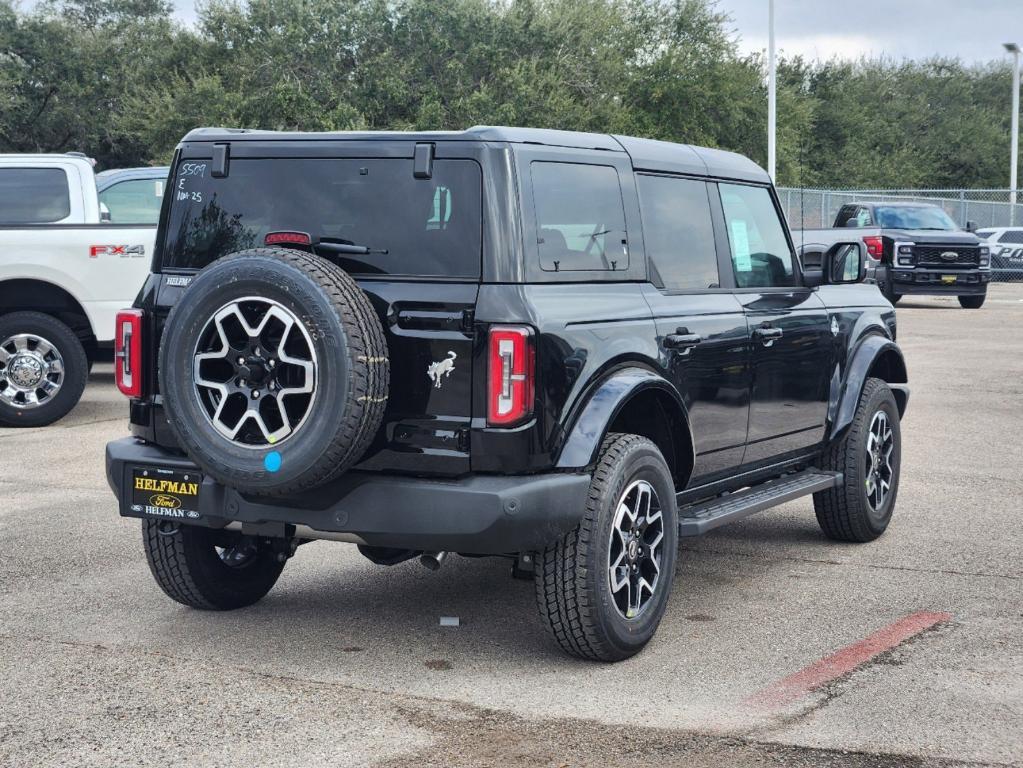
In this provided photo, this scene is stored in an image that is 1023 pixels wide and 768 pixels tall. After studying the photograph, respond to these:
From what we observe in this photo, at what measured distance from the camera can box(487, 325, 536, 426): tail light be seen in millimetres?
4844

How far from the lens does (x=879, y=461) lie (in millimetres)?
7578

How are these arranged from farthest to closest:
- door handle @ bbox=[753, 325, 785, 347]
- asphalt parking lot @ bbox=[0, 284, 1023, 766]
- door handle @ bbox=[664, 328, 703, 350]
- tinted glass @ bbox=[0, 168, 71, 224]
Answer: tinted glass @ bbox=[0, 168, 71, 224]
door handle @ bbox=[753, 325, 785, 347]
door handle @ bbox=[664, 328, 703, 350]
asphalt parking lot @ bbox=[0, 284, 1023, 766]

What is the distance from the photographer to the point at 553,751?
14.3ft

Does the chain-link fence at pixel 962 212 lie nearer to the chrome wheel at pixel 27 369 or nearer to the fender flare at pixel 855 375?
the chrome wheel at pixel 27 369

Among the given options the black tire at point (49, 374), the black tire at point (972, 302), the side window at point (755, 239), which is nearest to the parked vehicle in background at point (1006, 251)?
the black tire at point (972, 302)

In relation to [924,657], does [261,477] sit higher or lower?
higher

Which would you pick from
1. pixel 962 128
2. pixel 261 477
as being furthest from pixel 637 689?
pixel 962 128

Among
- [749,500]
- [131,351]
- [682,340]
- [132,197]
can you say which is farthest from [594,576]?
[132,197]

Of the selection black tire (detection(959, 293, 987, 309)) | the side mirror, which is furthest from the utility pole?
the side mirror

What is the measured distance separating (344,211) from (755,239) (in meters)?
2.37

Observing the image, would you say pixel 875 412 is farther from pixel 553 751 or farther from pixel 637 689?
pixel 553 751

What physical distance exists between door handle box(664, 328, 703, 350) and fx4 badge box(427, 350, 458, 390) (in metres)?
1.07

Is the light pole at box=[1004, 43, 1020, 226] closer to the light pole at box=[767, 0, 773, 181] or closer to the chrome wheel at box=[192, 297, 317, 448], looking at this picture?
the light pole at box=[767, 0, 773, 181]

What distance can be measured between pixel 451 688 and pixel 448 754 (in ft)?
2.25
